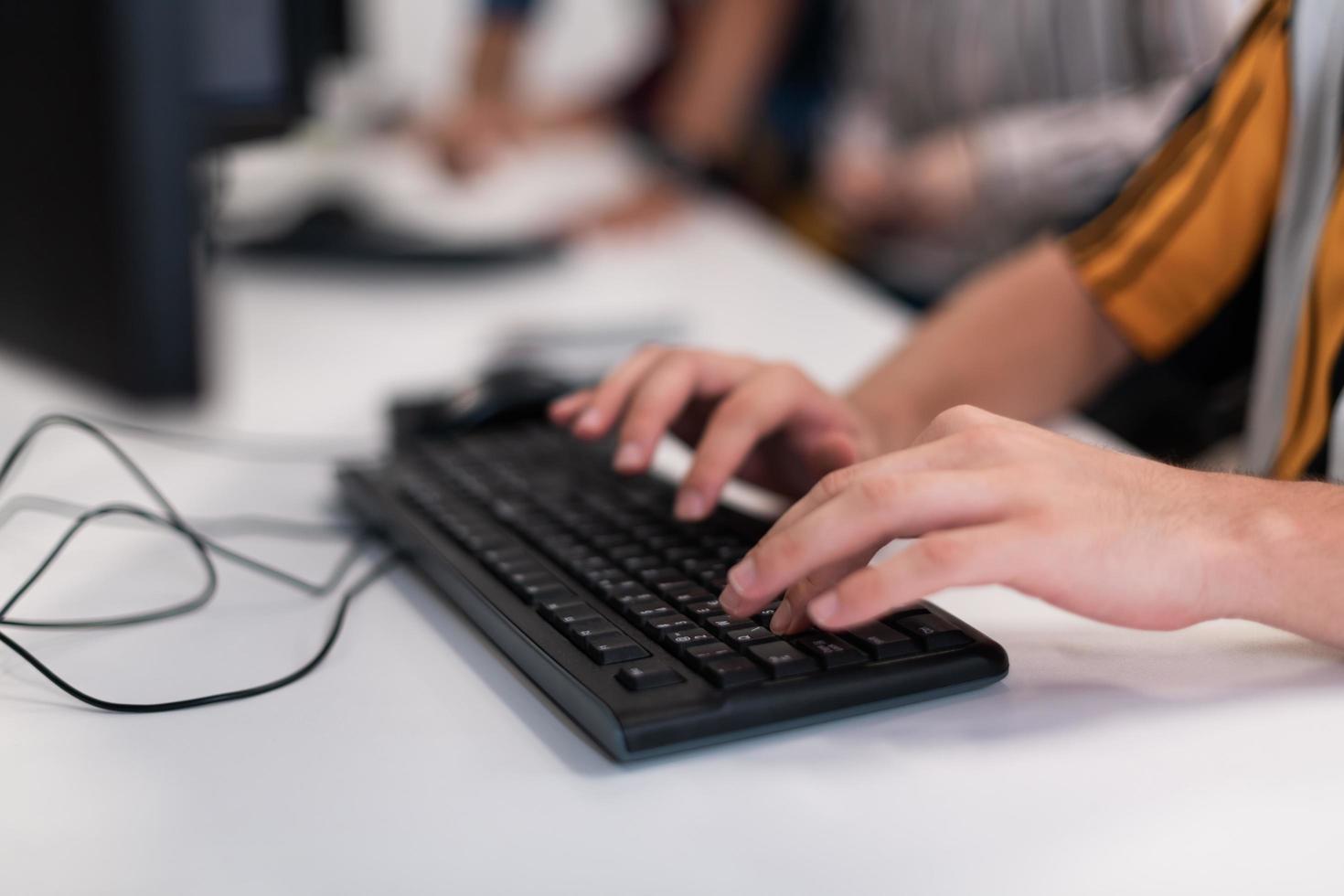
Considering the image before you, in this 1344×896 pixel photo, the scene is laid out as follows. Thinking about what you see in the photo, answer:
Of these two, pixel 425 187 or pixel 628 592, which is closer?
pixel 628 592

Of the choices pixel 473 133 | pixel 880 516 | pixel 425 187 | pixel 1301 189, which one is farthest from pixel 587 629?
pixel 473 133

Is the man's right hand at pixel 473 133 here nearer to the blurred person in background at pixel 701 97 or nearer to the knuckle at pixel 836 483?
the blurred person in background at pixel 701 97

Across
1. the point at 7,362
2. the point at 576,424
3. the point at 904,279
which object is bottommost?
the point at 904,279

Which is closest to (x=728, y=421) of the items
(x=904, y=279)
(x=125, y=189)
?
(x=125, y=189)

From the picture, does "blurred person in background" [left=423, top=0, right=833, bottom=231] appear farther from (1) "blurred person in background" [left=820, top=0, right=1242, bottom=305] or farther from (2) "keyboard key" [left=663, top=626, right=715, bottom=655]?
(2) "keyboard key" [left=663, top=626, right=715, bottom=655]

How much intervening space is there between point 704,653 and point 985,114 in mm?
1789

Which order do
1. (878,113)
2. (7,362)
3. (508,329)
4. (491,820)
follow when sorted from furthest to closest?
(878,113) < (508,329) < (7,362) < (491,820)

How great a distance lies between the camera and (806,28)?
2.36 meters

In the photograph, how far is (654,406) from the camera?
26.3 inches

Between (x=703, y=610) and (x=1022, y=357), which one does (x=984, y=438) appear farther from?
(x=1022, y=357)

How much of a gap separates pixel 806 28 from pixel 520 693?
2113 mm

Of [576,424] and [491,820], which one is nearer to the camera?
[491,820]

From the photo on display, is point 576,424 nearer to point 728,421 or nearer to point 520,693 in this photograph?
point 728,421

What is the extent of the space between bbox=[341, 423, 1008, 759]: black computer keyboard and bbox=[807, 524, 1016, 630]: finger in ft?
0.07
